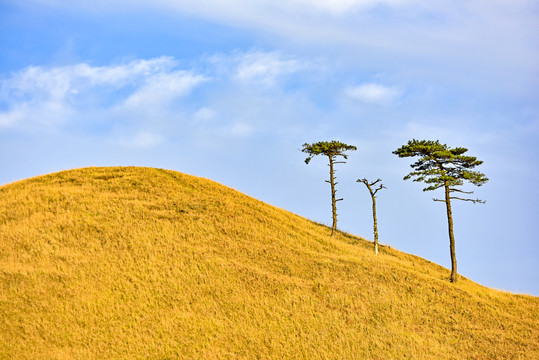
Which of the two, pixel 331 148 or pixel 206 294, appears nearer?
pixel 206 294

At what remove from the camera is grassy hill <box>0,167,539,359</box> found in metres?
22.3

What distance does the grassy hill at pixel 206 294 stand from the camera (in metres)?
22.3

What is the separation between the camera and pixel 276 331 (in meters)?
23.5

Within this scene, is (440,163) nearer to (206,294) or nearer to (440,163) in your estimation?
(440,163)

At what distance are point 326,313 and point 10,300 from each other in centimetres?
1762

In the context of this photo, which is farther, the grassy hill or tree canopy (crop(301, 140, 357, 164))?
tree canopy (crop(301, 140, 357, 164))

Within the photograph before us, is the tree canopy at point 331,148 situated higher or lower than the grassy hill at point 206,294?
higher

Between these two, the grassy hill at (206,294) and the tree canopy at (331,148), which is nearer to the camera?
the grassy hill at (206,294)

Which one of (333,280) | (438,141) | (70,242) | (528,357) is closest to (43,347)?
(70,242)

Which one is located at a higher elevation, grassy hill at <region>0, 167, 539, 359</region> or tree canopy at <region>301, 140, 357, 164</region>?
tree canopy at <region>301, 140, 357, 164</region>

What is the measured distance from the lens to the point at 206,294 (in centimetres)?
2633

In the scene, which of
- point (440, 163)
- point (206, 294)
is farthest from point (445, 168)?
point (206, 294)

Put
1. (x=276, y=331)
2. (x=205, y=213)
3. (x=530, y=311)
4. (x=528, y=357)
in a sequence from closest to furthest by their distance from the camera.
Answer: (x=276, y=331), (x=528, y=357), (x=530, y=311), (x=205, y=213)

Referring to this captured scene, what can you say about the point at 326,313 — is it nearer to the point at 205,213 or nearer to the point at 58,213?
the point at 205,213
